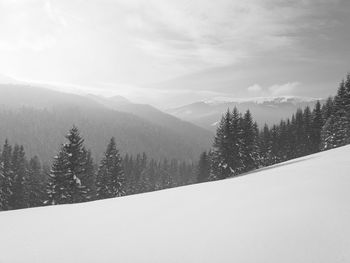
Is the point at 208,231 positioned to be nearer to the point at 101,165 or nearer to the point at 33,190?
the point at 101,165

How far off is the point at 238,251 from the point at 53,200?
31.0 meters

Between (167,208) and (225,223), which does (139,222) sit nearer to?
(167,208)

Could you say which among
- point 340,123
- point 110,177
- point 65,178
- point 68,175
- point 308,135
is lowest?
point 110,177

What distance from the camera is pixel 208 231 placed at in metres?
7.12

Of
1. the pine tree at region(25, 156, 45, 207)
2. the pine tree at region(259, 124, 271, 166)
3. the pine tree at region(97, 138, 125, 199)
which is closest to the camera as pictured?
the pine tree at region(97, 138, 125, 199)

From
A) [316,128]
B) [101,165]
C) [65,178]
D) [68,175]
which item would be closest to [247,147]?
[101,165]

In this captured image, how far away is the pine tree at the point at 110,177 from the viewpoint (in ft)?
136

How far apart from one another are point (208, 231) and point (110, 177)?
36939 millimetres

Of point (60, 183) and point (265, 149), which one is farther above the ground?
point (265, 149)

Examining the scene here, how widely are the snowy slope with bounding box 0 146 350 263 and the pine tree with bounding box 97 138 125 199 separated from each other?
31309 millimetres

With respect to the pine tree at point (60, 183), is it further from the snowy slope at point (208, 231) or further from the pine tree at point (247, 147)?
the pine tree at point (247, 147)

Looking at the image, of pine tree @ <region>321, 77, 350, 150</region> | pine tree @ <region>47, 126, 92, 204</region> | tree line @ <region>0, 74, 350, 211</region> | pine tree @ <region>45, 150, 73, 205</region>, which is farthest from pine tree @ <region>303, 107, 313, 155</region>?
pine tree @ <region>45, 150, 73, 205</region>

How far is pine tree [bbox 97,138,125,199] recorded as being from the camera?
136 feet

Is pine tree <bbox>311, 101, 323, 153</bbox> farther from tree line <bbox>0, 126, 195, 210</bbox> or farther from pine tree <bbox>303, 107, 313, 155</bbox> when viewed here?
tree line <bbox>0, 126, 195, 210</bbox>
